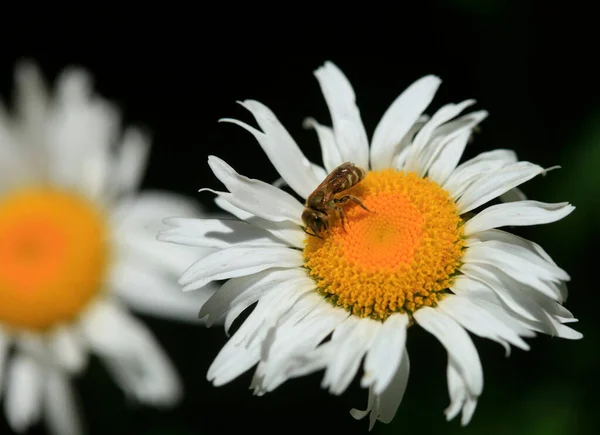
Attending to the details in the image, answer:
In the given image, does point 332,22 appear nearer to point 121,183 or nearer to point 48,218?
point 121,183

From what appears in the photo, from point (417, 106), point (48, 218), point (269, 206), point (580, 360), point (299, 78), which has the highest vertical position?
point (417, 106)

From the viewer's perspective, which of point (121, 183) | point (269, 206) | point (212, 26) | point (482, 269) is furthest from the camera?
point (212, 26)

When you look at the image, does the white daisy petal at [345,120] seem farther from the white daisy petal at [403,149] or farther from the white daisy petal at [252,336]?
the white daisy petal at [252,336]

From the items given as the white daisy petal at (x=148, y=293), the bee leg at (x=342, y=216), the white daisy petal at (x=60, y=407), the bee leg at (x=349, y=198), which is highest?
the bee leg at (x=349, y=198)

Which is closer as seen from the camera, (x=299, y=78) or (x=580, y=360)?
(x=580, y=360)

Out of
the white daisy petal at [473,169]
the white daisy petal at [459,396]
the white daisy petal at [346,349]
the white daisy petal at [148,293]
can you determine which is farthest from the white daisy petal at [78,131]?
the white daisy petal at [459,396]

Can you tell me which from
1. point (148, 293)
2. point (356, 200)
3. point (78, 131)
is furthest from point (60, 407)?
point (356, 200)

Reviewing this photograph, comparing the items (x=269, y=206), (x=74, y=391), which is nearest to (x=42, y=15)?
(x=74, y=391)
